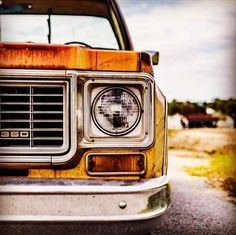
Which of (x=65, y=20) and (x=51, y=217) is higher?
(x=65, y=20)

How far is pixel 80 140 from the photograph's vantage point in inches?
80.3

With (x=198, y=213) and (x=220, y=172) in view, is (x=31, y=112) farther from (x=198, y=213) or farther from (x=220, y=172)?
(x=220, y=172)

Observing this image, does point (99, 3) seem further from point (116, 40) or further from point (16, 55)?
point (16, 55)

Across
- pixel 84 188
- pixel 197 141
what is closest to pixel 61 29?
pixel 84 188

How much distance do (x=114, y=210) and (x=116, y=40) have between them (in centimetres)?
155

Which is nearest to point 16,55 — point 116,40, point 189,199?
point 116,40

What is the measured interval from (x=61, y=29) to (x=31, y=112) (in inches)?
41.7

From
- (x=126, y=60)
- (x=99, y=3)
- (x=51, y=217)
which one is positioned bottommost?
(x=51, y=217)

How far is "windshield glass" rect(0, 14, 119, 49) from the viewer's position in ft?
9.54

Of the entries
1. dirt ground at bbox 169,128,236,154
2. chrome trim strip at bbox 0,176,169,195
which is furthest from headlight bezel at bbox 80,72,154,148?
dirt ground at bbox 169,128,236,154

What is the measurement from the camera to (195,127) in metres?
12.7

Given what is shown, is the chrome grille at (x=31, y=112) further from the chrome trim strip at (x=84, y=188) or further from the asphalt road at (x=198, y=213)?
the asphalt road at (x=198, y=213)

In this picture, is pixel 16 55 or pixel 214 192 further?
pixel 214 192

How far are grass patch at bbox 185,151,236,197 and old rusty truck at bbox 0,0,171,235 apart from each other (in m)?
3.09
